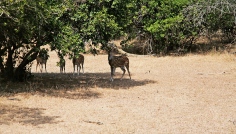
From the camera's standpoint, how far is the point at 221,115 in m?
11.4

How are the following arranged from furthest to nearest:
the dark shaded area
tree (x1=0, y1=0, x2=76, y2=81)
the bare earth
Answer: the dark shaded area
tree (x1=0, y1=0, x2=76, y2=81)
the bare earth

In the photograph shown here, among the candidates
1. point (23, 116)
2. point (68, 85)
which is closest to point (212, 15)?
point (68, 85)

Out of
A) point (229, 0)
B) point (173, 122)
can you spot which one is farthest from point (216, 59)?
point (173, 122)

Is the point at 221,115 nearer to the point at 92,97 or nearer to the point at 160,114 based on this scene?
the point at 160,114

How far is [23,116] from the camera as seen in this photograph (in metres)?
10.7

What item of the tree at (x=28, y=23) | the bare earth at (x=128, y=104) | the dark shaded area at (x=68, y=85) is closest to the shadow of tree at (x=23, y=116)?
the bare earth at (x=128, y=104)

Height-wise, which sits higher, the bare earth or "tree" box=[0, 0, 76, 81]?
"tree" box=[0, 0, 76, 81]

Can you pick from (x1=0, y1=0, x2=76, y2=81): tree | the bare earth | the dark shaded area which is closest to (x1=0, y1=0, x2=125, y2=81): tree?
(x1=0, y1=0, x2=76, y2=81): tree

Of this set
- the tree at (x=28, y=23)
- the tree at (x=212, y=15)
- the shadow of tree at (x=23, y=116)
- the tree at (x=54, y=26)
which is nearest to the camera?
the shadow of tree at (x=23, y=116)

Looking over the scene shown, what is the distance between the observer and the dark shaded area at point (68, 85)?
559 inches

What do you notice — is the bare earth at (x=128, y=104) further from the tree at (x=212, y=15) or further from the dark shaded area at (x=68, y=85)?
the tree at (x=212, y=15)

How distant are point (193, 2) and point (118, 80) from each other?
9.71m

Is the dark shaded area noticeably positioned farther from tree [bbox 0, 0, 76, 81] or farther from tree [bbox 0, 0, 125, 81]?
tree [bbox 0, 0, 76, 81]

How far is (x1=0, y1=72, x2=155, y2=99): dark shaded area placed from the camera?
14.2m
